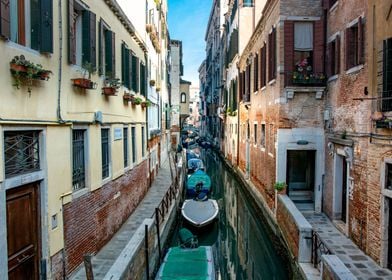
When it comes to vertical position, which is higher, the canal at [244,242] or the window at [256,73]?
the window at [256,73]

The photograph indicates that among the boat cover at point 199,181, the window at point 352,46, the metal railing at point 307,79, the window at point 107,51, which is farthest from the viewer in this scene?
the boat cover at point 199,181

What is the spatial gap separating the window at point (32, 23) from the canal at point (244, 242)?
23.5 feet

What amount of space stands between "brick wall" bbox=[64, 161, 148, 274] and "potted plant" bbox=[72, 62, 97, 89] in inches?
86.0

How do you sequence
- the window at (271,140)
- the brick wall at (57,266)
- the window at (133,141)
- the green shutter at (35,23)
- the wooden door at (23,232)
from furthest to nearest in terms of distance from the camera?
1. the window at (133,141)
2. the window at (271,140)
3. the brick wall at (57,266)
4. the green shutter at (35,23)
5. the wooden door at (23,232)

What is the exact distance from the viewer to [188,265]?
8398mm

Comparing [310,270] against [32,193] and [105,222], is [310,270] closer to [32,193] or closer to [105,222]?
[105,222]

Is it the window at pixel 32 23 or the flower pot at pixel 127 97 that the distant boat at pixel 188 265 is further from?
the window at pixel 32 23

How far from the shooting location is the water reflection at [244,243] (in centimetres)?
1022

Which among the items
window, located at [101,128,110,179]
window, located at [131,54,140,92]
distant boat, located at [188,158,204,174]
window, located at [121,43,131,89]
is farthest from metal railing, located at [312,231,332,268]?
distant boat, located at [188,158,204,174]

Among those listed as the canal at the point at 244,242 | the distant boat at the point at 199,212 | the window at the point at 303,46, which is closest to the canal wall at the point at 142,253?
the distant boat at the point at 199,212

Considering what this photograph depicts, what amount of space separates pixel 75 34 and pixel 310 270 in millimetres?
6745

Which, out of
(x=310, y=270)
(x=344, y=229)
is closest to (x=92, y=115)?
(x=310, y=270)

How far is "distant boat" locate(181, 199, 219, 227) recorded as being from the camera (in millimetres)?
13469

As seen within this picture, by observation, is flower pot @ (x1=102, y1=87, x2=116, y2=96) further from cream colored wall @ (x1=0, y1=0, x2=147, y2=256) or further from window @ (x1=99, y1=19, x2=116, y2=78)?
window @ (x1=99, y1=19, x2=116, y2=78)
